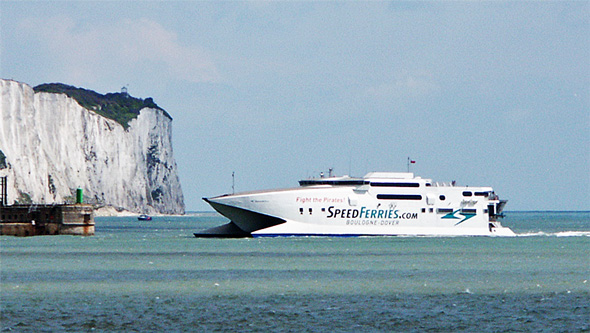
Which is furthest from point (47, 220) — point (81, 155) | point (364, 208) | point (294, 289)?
point (81, 155)

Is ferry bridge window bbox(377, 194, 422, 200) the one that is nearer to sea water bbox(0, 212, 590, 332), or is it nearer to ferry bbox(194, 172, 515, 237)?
ferry bbox(194, 172, 515, 237)

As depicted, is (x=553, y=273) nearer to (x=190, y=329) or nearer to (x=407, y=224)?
(x=190, y=329)

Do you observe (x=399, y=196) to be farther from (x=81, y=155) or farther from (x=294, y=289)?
(x=81, y=155)

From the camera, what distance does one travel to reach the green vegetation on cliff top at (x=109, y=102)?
522ft

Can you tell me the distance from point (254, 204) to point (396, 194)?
943cm

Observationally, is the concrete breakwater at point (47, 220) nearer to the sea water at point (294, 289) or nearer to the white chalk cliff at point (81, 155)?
the sea water at point (294, 289)

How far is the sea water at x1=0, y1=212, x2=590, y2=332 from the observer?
2492cm

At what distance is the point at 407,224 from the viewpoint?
6456 centimetres

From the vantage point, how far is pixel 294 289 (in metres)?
32.2

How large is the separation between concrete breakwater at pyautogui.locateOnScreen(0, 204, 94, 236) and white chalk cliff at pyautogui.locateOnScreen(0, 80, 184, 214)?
43830mm

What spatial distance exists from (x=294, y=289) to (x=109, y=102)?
139391 millimetres

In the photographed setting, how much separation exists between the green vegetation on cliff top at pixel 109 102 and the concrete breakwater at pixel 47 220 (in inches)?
3487

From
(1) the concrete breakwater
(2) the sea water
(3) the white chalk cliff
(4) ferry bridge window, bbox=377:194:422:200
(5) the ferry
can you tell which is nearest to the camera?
(2) the sea water

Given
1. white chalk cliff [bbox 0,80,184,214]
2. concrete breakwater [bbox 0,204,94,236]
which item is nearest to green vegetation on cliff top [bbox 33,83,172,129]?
white chalk cliff [bbox 0,80,184,214]
